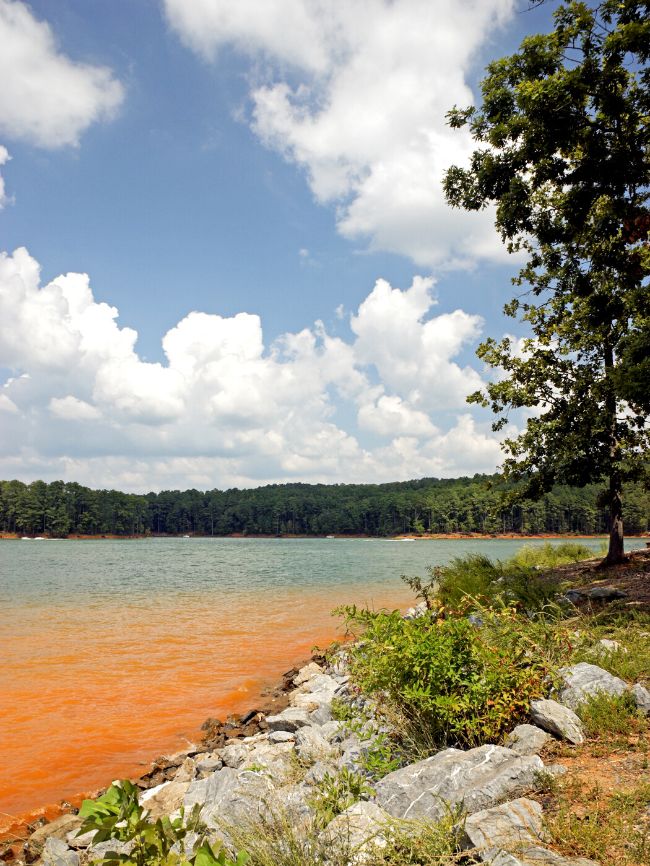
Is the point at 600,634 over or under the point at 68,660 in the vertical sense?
over

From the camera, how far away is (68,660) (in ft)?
46.9

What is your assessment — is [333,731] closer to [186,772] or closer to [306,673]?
[186,772]

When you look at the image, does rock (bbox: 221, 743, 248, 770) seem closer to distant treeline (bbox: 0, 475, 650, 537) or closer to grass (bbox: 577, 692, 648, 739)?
grass (bbox: 577, 692, 648, 739)

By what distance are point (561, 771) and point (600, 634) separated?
4.21 m

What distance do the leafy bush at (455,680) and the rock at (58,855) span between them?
3.35 metres

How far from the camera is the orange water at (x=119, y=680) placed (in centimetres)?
876

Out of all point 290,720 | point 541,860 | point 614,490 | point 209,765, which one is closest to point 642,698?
point 541,860

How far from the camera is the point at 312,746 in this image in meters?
6.64

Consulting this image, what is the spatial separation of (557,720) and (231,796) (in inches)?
128

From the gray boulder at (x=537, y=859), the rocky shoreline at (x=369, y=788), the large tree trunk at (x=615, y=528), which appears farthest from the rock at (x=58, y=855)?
the large tree trunk at (x=615, y=528)

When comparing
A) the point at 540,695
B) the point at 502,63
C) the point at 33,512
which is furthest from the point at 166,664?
the point at 33,512

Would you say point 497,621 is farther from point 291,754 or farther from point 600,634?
point 291,754

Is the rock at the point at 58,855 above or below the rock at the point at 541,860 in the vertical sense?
below

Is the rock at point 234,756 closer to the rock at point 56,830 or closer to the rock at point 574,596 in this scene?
the rock at point 56,830
